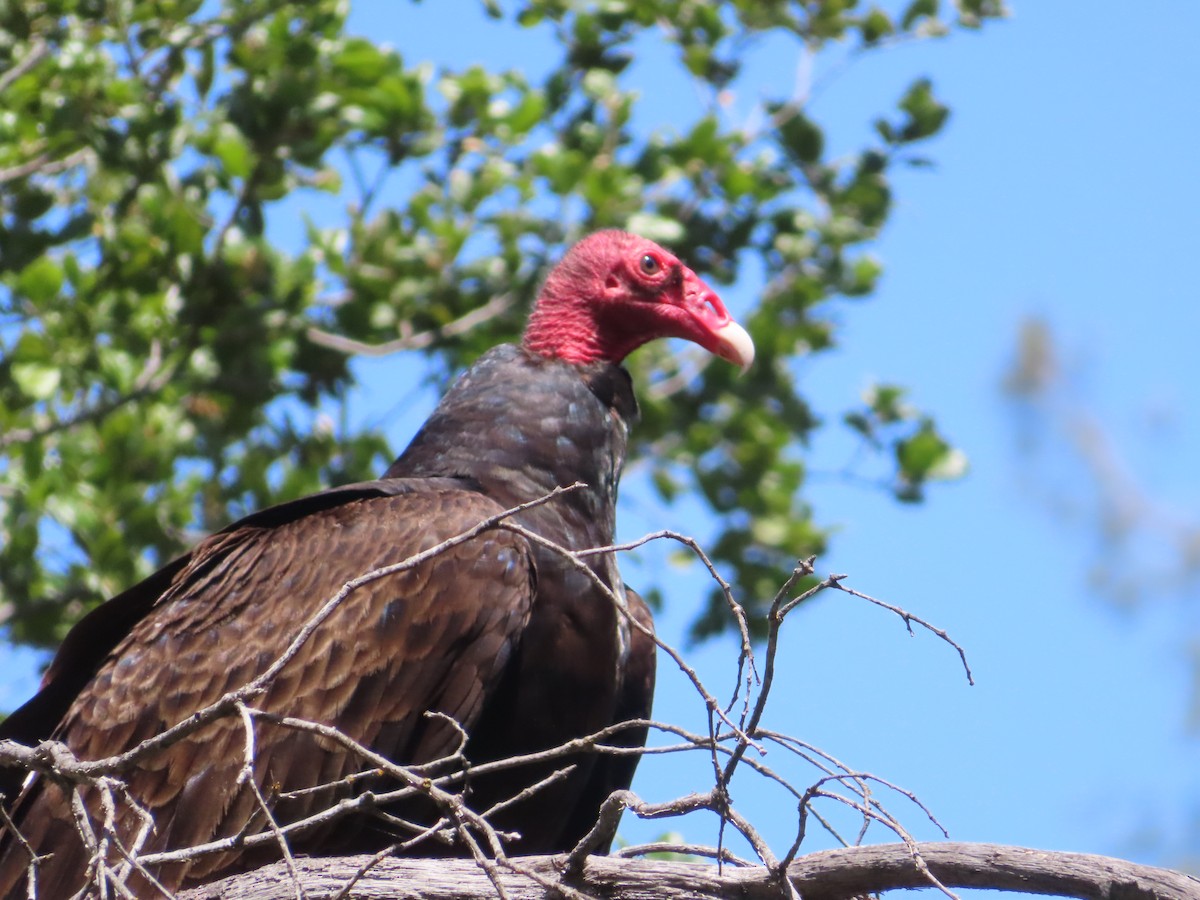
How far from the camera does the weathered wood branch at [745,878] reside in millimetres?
2271

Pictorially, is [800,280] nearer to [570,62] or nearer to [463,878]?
[570,62]

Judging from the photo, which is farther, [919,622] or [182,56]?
[182,56]

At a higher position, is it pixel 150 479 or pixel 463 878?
pixel 150 479

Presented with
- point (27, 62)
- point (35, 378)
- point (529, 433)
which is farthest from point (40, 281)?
point (529, 433)

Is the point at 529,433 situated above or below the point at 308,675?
above

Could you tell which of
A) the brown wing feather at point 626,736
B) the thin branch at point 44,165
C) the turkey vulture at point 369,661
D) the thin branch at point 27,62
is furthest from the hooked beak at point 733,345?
the thin branch at point 27,62

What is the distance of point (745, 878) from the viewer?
2.43 meters

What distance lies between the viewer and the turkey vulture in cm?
344

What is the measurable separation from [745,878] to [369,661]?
1280 millimetres

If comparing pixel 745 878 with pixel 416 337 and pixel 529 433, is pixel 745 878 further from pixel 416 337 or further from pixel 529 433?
pixel 416 337

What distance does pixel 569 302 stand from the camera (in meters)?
4.63

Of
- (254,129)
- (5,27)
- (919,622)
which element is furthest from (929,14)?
(919,622)

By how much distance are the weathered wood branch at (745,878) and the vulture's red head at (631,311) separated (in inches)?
85.9

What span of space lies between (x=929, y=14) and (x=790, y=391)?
5.23ft
